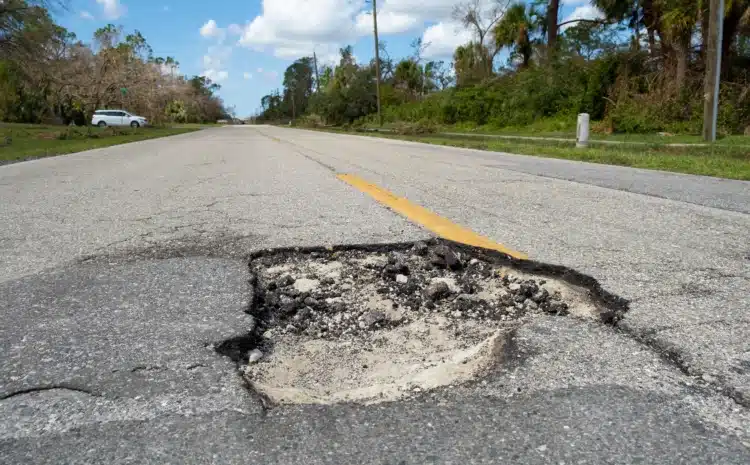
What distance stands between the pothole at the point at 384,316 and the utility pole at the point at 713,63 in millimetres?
13004

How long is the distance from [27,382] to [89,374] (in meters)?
0.17

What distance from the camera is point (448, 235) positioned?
3.60 metres

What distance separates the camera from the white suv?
143 ft

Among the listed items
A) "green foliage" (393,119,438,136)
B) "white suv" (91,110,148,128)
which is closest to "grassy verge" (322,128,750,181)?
"green foliage" (393,119,438,136)

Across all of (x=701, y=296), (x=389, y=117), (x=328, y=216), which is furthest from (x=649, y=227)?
(x=389, y=117)

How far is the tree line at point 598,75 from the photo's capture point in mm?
19781

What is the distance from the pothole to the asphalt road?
0.12 m

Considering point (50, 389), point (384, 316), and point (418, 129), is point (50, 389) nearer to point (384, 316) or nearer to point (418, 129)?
point (384, 316)

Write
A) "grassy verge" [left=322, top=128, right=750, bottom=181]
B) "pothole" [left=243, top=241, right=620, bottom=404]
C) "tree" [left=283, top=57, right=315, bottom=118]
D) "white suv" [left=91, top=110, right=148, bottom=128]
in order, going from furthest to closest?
"tree" [left=283, top=57, right=315, bottom=118], "white suv" [left=91, top=110, right=148, bottom=128], "grassy verge" [left=322, top=128, right=750, bottom=181], "pothole" [left=243, top=241, right=620, bottom=404]

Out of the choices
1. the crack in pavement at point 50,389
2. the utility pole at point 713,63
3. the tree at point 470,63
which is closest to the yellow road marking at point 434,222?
the crack in pavement at point 50,389

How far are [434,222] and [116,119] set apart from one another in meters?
45.6

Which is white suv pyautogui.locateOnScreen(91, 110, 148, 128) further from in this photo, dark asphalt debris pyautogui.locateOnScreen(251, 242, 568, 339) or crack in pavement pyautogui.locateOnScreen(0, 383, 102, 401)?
crack in pavement pyautogui.locateOnScreen(0, 383, 102, 401)

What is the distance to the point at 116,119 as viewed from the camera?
44062mm

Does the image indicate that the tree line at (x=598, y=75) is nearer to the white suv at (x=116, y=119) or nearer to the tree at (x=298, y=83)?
the white suv at (x=116, y=119)
